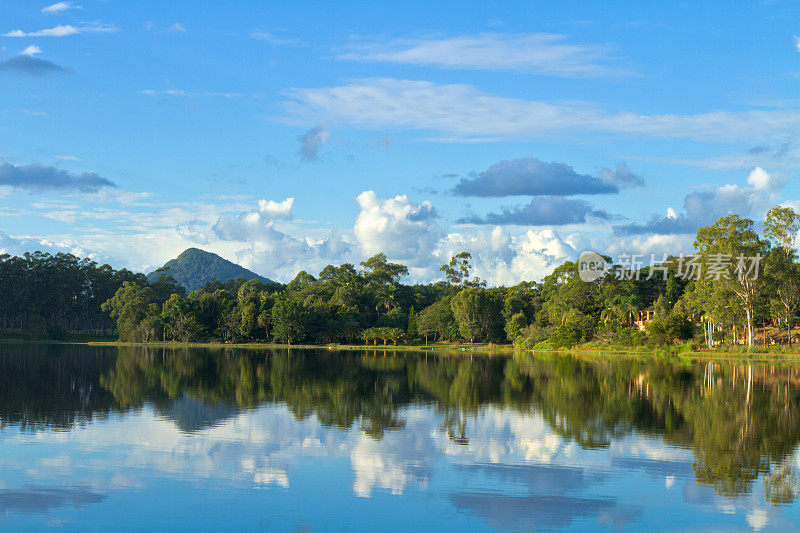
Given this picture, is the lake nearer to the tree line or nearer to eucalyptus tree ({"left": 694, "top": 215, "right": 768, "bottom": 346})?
eucalyptus tree ({"left": 694, "top": 215, "right": 768, "bottom": 346})

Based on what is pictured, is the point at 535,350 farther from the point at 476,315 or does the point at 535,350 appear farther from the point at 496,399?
the point at 496,399

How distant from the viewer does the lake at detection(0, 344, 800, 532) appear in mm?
11312

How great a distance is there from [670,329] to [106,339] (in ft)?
275

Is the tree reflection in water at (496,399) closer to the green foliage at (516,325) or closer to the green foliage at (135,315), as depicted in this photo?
the green foliage at (516,325)

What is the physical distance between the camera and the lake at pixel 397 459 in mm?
11312

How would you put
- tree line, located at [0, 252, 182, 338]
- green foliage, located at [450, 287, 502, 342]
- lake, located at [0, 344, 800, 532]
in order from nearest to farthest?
lake, located at [0, 344, 800, 532] → green foliage, located at [450, 287, 502, 342] → tree line, located at [0, 252, 182, 338]

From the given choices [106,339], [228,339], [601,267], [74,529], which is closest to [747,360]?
[601,267]

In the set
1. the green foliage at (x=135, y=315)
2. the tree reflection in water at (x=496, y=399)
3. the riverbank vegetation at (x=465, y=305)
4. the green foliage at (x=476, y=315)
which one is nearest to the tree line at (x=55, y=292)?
the riverbank vegetation at (x=465, y=305)

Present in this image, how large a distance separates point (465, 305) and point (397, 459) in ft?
236

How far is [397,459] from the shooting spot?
15.6 m

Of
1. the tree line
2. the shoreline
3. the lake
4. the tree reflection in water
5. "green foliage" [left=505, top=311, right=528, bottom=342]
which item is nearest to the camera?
the lake

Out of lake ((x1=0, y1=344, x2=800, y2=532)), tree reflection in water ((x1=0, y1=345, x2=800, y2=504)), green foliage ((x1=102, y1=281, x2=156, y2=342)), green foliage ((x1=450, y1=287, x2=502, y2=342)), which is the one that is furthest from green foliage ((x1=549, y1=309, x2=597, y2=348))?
green foliage ((x1=102, y1=281, x2=156, y2=342))

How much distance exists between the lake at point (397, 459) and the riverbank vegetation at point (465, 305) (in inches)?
1246

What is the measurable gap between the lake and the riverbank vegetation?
31.7m
